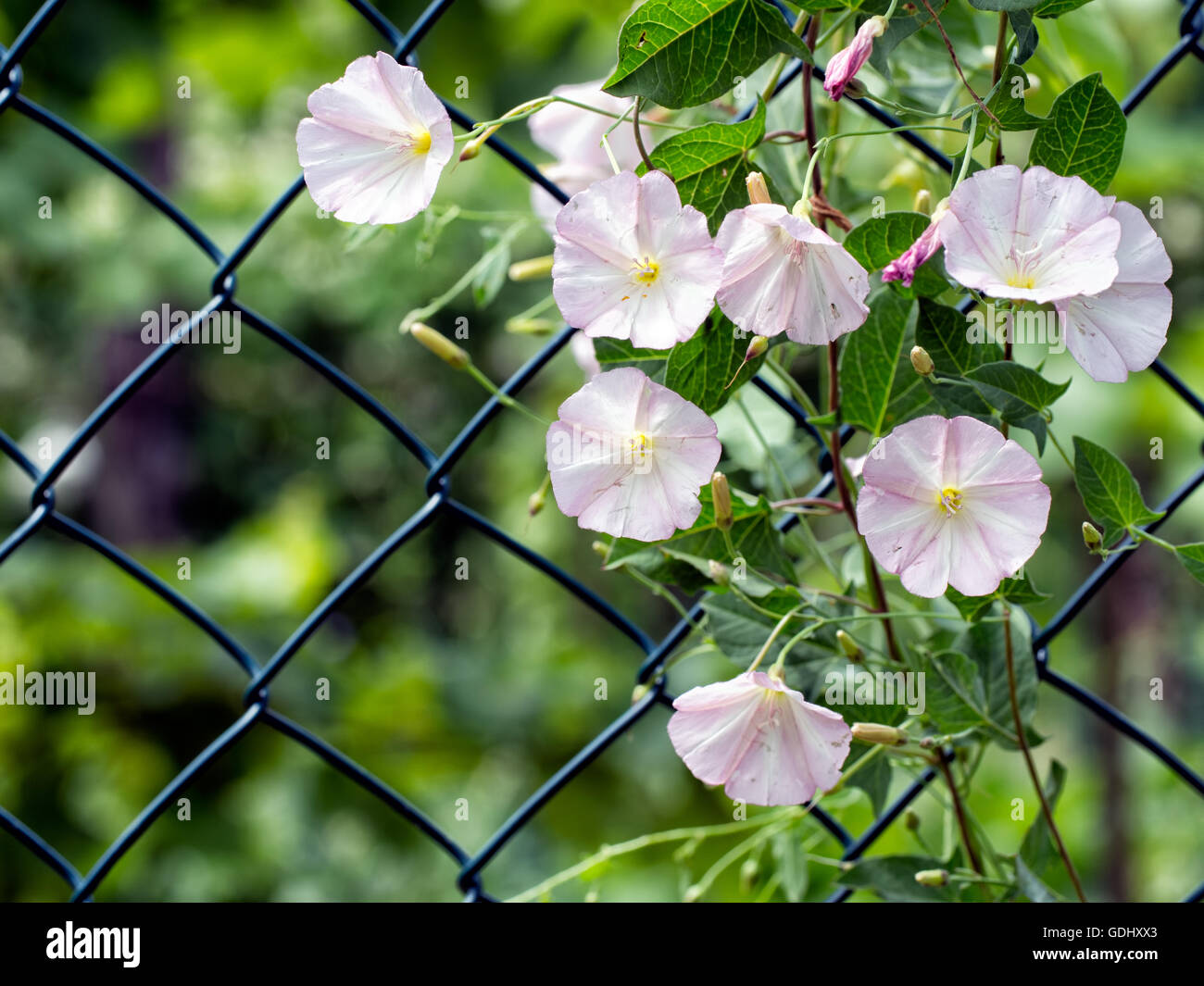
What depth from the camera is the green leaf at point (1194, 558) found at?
428 millimetres

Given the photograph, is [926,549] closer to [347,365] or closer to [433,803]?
[433,803]

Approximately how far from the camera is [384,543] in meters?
0.56

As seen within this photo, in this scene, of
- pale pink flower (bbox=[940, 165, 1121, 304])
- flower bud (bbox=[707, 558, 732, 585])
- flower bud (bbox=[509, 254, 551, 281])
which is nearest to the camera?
pale pink flower (bbox=[940, 165, 1121, 304])

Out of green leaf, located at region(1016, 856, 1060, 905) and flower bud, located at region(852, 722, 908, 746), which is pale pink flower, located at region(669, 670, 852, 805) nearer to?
flower bud, located at region(852, 722, 908, 746)

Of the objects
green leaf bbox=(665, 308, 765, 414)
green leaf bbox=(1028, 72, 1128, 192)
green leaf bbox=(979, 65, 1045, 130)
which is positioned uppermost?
green leaf bbox=(979, 65, 1045, 130)

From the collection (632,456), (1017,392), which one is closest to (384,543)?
(632,456)

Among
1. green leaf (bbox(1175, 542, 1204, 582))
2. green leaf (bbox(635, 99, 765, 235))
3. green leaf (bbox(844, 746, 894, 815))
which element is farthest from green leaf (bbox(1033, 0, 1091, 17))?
green leaf (bbox(844, 746, 894, 815))

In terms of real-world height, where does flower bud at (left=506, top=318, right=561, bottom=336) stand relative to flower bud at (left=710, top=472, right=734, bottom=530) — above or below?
above

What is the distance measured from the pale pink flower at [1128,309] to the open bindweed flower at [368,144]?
0.24 m

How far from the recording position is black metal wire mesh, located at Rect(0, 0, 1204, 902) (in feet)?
→ 1.73

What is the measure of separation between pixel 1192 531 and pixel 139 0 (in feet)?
7.87

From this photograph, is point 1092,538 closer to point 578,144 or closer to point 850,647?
point 850,647

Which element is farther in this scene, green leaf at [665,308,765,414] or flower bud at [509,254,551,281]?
flower bud at [509,254,551,281]

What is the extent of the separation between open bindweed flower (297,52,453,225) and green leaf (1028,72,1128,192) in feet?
0.74
